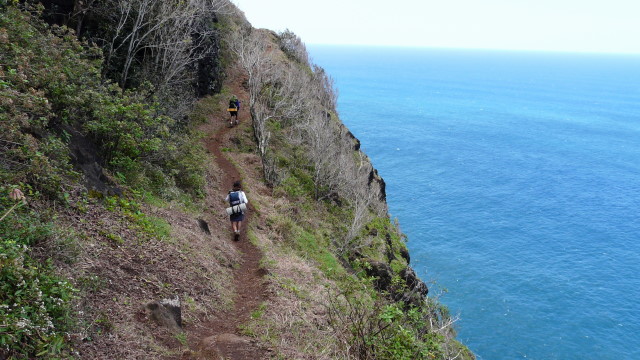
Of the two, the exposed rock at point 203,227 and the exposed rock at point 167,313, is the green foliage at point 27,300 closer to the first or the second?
the exposed rock at point 167,313

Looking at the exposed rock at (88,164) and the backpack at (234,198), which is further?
the backpack at (234,198)

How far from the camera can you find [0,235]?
7.71 m

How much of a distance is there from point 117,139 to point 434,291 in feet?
109

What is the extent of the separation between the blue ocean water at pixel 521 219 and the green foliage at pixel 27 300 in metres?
32.6

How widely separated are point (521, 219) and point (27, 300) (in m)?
60.4

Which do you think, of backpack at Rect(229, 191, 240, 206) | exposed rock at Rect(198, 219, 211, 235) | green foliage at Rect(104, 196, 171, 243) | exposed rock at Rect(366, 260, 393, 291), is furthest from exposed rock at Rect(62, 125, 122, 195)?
exposed rock at Rect(366, 260, 393, 291)

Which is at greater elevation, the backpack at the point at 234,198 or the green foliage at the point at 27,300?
the green foliage at the point at 27,300

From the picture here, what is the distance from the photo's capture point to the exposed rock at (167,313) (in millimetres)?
9875

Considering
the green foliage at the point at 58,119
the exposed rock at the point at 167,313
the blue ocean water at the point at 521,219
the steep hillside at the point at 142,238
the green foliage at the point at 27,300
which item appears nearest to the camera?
the green foliage at the point at 27,300

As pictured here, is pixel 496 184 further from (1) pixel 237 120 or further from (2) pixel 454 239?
(1) pixel 237 120

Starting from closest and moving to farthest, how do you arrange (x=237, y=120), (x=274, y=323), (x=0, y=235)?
(x=0, y=235), (x=274, y=323), (x=237, y=120)

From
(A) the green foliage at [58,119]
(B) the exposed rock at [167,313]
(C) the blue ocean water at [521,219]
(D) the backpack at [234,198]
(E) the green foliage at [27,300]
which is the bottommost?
(C) the blue ocean water at [521,219]

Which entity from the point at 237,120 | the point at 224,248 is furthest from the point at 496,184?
the point at 224,248

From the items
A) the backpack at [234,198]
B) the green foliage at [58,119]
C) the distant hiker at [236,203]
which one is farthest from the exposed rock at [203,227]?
the green foliage at [58,119]
